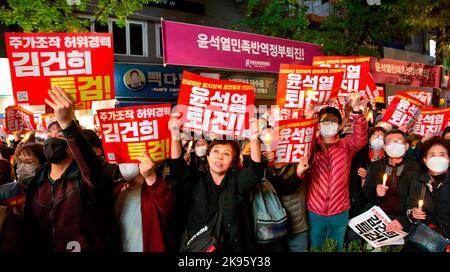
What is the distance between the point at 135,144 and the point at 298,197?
6.28 ft

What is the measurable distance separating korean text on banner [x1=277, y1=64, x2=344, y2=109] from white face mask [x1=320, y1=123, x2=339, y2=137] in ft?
2.12

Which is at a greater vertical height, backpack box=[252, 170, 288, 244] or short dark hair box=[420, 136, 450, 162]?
short dark hair box=[420, 136, 450, 162]

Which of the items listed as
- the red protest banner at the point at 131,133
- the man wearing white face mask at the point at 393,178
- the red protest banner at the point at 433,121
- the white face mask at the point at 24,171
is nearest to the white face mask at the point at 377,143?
the man wearing white face mask at the point at 393,178

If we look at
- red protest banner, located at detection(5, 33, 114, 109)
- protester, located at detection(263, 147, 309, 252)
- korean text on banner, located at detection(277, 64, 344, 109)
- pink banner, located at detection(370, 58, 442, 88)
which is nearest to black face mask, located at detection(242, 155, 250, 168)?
protester, located at detection(263, 147, 309, 252)

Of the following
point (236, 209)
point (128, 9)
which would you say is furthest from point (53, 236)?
point (128, 9)

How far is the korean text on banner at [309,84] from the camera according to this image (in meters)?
4.88

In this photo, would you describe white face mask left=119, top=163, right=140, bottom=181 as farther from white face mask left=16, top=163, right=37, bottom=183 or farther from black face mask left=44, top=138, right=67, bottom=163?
white face mask left=16, top=163, right=37, bottom=183

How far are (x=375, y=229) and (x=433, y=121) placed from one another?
3.95 meters

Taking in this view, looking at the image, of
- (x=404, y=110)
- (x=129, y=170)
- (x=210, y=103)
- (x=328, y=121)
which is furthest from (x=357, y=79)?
(x=129, y=170)

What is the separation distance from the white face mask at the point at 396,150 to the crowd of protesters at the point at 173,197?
0.93ft

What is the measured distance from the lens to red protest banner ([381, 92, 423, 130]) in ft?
20.9

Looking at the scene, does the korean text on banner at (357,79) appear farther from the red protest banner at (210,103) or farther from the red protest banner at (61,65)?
the red protest banner at (61,65)

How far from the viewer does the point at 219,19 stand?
50.6 ft

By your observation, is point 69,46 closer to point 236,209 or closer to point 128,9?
point 236,209
